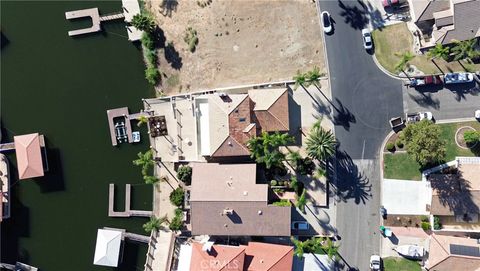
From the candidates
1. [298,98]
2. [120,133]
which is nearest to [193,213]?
[120,133]

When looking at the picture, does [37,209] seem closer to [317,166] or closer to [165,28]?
[165,28]

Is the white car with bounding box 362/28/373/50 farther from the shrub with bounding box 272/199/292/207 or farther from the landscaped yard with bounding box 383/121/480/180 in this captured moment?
the shrub with bounding box 272/199/292/207

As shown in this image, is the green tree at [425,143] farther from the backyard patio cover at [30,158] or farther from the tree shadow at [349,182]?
the backyard patio cover at [30,158]

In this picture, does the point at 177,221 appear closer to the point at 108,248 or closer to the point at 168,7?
the point at 108,248

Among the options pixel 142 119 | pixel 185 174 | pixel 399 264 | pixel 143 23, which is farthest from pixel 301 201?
pixel 143 23

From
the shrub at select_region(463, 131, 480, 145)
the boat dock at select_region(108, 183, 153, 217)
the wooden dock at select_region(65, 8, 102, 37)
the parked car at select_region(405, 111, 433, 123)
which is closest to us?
the shrub at select_region(463, 131, 480, 145)

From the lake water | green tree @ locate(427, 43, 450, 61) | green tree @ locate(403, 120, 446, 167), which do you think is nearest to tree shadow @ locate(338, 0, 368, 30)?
green tree @ locate(427, 43, 450, 61)

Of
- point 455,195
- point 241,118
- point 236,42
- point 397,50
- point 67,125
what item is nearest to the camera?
point 455,195
